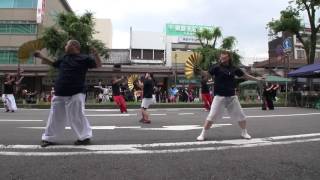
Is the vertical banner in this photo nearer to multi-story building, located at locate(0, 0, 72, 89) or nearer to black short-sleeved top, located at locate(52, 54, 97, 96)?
multi-story building, located at locate(0, 0, 72, 89)

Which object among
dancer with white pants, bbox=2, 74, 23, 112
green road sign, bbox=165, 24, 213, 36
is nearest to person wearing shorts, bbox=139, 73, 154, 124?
dancer with white pants, bbox=2, 74, 23, 112

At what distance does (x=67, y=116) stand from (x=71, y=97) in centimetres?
32

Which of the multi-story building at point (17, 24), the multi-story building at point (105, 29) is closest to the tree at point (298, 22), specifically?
the multi-story building at point (17, 24)

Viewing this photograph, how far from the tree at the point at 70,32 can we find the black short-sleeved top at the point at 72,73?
31.7m

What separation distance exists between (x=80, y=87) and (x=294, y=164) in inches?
143

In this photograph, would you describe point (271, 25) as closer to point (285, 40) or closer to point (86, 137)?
point (285, 40)

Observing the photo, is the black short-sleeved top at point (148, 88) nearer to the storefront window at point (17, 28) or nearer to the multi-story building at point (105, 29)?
the storefront window at point (17, 28)

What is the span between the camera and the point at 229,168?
6199mm

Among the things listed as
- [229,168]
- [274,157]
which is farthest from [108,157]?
[274,157]

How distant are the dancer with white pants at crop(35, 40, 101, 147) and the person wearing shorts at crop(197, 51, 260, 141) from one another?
92.4 inches

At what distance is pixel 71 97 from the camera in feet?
26.3

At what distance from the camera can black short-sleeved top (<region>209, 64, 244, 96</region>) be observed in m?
9.23

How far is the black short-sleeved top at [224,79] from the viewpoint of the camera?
9.23 m

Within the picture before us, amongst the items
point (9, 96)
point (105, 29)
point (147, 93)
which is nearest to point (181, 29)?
point (105, 29)
